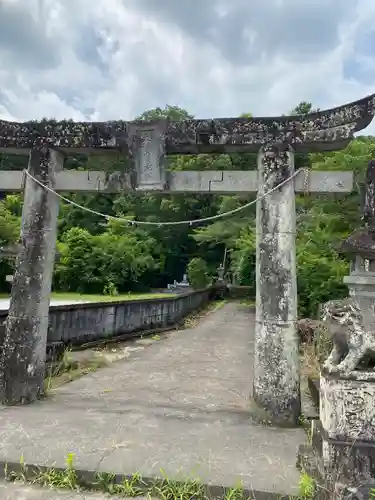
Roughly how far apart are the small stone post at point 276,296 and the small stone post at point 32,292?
125 inches

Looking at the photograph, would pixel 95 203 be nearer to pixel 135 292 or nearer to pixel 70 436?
pixel 135 292

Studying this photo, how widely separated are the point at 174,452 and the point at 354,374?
200 centimetres

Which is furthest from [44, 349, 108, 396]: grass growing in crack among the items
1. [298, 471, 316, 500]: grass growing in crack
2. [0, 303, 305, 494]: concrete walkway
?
[298, 471, 316, 500]: grass growing in crack

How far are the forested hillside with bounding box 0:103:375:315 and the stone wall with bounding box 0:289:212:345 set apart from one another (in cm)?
346

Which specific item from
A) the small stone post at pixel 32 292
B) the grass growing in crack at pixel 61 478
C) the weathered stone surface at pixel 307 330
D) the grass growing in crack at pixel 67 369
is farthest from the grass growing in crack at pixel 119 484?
the weathered stone surface at pixel 307 330

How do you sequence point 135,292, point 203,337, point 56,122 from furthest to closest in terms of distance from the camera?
point 135,292, point 203,337, point 56,122

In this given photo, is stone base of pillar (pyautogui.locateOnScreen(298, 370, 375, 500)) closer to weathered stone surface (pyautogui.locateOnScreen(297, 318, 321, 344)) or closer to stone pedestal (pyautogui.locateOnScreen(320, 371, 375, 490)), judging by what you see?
stone pedestal (pyautogui.locateOnScreen(320, 371, 375, 490))

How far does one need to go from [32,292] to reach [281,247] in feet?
12.1

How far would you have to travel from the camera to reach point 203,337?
45.3 feet

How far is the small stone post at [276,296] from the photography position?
5.67m

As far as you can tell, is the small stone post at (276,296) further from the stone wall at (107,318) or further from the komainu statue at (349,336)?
the stone wall at (107,318)

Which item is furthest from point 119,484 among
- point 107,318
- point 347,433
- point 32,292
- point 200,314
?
point 200,314

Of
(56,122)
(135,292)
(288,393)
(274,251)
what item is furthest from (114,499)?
(135,292)

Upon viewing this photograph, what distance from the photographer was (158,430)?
516 centimetres
